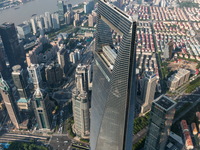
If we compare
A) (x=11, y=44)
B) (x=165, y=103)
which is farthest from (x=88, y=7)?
(x=165, y=103)

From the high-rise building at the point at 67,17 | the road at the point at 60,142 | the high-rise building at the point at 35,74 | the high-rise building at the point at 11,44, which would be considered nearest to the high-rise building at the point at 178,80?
the road at the point at 60,142

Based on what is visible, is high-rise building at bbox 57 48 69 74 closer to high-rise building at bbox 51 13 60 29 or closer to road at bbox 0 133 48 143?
road at bbox 0 133 48 143

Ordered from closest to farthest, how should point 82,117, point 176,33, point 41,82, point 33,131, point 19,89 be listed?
1. point 82,117
2. point 33,131
3. point 19,89
4. point 41,82
5. point 176,33

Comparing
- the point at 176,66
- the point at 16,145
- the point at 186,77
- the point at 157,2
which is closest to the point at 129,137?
the point at 16,145

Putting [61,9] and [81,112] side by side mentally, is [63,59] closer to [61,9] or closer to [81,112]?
[81,112]

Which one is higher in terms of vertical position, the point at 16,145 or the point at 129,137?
the point at 129,137

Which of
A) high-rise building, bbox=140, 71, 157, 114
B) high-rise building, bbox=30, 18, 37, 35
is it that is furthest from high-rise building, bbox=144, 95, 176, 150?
high-rise building, bbox=30, 18, 37, 35

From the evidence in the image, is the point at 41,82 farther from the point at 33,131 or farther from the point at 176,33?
the point at 176,33
